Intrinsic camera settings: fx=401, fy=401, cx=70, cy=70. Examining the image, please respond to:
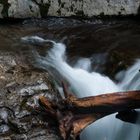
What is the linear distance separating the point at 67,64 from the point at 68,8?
80.4 inches

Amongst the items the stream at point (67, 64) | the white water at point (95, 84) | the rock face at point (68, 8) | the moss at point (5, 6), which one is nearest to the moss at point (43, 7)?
the rock face at point (68, 8)

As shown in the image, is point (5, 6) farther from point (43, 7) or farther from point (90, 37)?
point (90, 37)

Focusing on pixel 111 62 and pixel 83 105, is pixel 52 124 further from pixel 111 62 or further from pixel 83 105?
pixel 111 62

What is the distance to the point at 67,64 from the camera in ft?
18.3

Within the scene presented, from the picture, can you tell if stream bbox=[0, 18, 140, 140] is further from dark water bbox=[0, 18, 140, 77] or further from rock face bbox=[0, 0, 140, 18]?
rock face bbox=[0, 0, 140, 18]

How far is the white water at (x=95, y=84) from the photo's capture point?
4430 mm

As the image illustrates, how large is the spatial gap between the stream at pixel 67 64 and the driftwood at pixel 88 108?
24 centimetres

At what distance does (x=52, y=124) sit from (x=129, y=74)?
1.41 metres

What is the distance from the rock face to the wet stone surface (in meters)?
2.60

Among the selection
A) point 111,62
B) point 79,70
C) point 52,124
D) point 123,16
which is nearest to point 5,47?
point 79,70

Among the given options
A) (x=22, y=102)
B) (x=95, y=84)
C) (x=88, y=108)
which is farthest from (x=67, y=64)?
(x=88, y=108)

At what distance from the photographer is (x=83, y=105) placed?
12.8 feet

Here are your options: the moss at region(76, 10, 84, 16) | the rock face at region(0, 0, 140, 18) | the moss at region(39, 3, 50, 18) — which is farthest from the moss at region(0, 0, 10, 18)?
the moss at region(76, 10, 84, 16)

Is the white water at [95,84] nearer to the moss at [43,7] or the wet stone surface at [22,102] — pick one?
the wet stone surface at [22,102]
